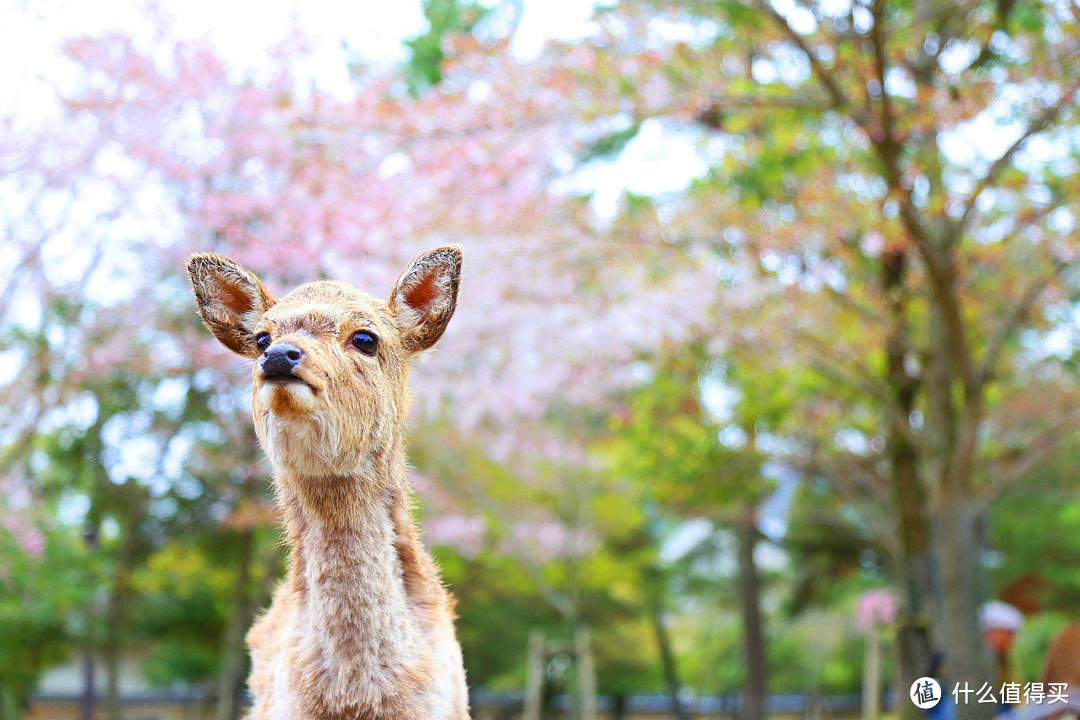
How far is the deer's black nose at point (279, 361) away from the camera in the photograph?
1641 millimetres

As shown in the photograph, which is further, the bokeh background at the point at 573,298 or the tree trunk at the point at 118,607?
the tree trunk at the point at 118,607

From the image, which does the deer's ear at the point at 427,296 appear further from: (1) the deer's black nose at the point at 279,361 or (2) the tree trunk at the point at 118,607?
(2) the tree trunk at the point at 118,607

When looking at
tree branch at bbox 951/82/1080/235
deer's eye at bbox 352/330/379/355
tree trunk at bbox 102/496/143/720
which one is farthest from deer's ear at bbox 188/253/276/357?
tree trunk at bbox 102/496/143/720

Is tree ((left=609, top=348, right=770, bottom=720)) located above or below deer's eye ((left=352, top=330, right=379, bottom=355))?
above

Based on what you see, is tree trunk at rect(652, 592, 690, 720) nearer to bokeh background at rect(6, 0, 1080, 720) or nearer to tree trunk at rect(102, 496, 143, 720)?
bokeh background at rect(6, 0, 1080, 720)

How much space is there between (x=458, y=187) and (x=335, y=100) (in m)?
1.22

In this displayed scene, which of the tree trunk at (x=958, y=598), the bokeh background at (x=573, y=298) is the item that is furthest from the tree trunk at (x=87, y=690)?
the tree trunk at (x=958, y=598)

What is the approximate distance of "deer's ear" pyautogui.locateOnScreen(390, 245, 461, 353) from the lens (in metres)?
1.99

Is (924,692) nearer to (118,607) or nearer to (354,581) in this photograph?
(354,581)

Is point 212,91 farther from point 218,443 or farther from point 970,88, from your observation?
point 970,88

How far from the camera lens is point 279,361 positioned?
164 cm

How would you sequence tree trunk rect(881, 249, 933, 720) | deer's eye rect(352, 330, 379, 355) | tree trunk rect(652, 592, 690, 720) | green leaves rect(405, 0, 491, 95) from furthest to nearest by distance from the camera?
tree trunk rect(652, 592, 690, 720) → green leaves rect(405, 0, 491, 95) → tree trunk rect(881, 249, 933, 720) → deer's eye rect(352, 330, 379, 355)

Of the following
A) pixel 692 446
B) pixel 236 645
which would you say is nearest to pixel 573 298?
pixel 692 446

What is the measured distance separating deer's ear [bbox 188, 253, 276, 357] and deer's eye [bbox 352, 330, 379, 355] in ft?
0.81
